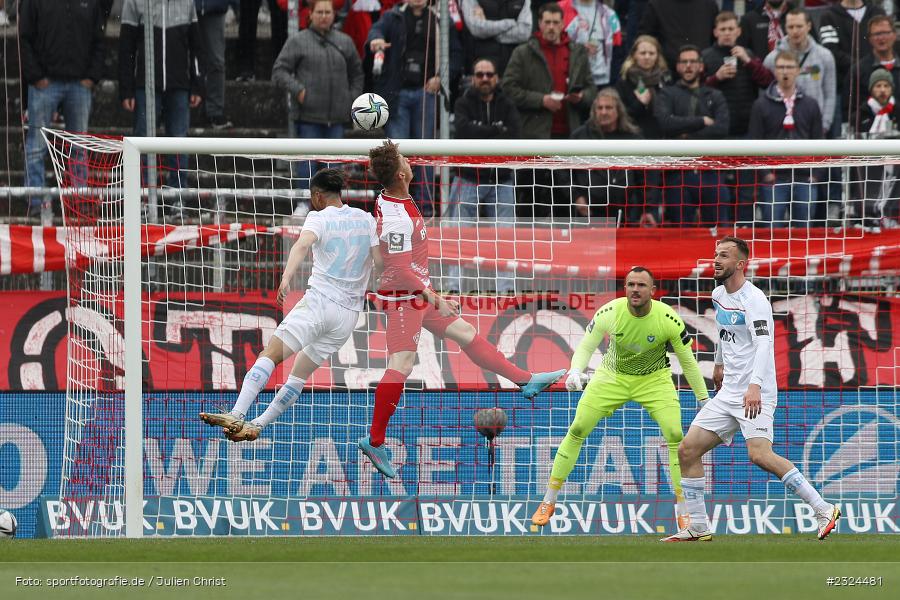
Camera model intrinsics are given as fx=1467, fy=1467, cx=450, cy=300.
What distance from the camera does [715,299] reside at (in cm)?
1060

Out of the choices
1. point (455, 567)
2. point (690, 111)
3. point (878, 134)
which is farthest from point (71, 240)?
point (878, 134)

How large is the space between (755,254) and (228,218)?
19.0 feet

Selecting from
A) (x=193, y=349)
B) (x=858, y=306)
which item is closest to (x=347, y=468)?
(x=193, y=349)

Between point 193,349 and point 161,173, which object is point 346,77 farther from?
point 193,349

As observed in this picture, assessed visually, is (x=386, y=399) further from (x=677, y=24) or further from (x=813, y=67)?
(x=813, y=67)

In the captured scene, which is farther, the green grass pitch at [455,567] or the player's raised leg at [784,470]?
the player's raised leg at [784,470]

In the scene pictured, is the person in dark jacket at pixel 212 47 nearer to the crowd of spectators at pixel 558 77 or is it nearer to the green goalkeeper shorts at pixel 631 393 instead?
the crowd of spectators at pixel 558 77

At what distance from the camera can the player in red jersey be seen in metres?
10.7

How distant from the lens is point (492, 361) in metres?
11.3

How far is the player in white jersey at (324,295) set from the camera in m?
10.8

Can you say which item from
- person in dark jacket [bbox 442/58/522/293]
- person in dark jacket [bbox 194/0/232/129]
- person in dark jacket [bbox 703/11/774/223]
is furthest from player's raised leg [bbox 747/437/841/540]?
person in dark jacket [bbox 194/0/232/129]

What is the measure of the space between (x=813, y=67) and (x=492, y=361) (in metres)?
5.41

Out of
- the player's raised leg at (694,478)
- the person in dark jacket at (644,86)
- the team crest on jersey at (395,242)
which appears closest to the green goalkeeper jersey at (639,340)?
the player's raised leg at (694,478)

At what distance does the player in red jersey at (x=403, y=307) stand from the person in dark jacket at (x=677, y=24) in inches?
193
